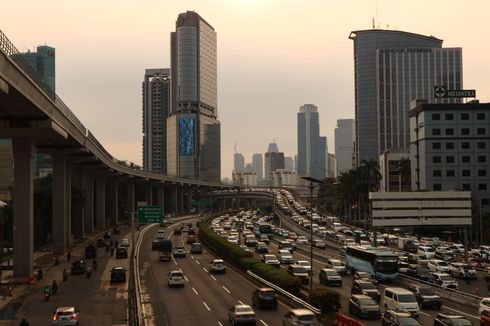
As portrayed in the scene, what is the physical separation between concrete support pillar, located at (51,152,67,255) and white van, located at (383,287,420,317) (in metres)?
57.3

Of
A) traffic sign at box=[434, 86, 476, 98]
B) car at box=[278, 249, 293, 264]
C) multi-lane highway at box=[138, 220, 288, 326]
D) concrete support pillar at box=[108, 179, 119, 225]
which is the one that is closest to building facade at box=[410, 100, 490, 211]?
traffic sign at box=[434, 86, 476, 98]

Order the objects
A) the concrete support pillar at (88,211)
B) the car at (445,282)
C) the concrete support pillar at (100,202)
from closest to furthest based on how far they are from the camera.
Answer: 1. the car at (445,282)
2. the concrete support pillar at (88,211)
3. the concrete support pillar at (100,202)

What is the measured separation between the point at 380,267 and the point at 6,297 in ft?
111

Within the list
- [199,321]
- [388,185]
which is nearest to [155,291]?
[199,321]

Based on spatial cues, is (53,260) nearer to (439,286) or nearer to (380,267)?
(380,267)

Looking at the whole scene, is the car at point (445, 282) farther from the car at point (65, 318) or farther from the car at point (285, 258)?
the car at point (65, 318)

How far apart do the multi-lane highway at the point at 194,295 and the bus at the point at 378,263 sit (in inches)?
469

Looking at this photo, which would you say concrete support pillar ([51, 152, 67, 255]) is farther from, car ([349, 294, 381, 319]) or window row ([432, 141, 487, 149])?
window row ([432, 141, 487, 149])

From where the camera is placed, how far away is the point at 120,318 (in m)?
41.2

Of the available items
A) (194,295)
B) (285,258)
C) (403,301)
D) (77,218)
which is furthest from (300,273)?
(77,218)

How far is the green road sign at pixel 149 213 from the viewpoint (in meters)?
66.8

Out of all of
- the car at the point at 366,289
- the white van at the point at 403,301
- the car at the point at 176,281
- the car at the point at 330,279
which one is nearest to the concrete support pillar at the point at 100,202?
the car at the point at 176,281

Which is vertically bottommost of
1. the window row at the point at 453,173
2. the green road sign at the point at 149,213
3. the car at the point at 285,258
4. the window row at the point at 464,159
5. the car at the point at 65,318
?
the car at the point at 285,258

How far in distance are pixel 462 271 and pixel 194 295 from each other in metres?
28.6
